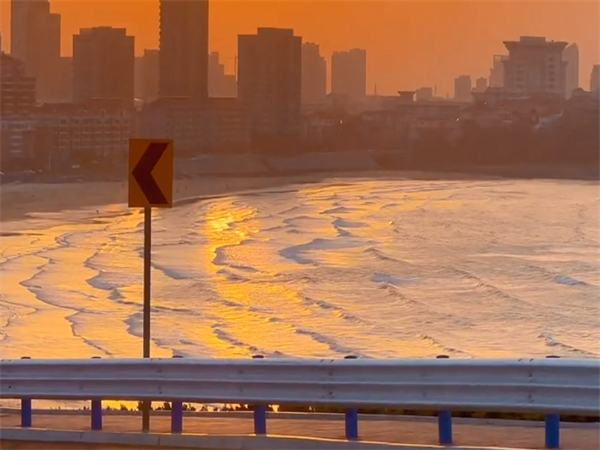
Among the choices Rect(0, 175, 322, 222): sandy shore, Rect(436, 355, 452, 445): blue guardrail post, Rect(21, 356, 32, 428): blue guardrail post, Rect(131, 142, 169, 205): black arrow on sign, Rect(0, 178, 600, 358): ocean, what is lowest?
Rect(0, 175, 322, 222): sandy shore

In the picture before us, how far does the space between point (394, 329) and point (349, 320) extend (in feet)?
4.43

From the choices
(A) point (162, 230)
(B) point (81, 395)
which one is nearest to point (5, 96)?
(A) point (162, 230)

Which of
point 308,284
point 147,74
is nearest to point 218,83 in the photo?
point 147,74

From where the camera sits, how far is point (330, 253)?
122 feet

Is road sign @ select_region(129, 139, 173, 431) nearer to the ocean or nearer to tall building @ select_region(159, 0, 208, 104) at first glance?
the ocean

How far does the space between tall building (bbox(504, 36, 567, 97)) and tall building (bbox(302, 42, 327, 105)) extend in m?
18.7

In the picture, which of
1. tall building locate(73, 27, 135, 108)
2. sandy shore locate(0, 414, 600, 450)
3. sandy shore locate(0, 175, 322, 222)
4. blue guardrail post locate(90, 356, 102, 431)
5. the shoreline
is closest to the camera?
sandy shore locate(0, 414, 600, 450)

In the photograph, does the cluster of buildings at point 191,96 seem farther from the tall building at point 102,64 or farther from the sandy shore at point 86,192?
the sandy shore at point 86,192

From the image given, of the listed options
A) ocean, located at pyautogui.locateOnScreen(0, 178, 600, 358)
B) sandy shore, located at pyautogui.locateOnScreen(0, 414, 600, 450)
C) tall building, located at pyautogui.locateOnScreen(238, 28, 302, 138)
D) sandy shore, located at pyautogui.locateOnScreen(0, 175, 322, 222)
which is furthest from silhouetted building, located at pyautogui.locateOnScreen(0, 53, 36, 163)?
sandy shore, located at pyautogui.locateOnScreen(0, 414, 600, 450)

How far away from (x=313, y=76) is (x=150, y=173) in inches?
5200

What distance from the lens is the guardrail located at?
5781 millimetres

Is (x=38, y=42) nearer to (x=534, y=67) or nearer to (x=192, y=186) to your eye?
(x=192, y=186)

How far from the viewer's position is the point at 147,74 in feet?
476

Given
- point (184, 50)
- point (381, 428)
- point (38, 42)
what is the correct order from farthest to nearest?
point (184, 50)
point (38, 42)
point (381, 428)
